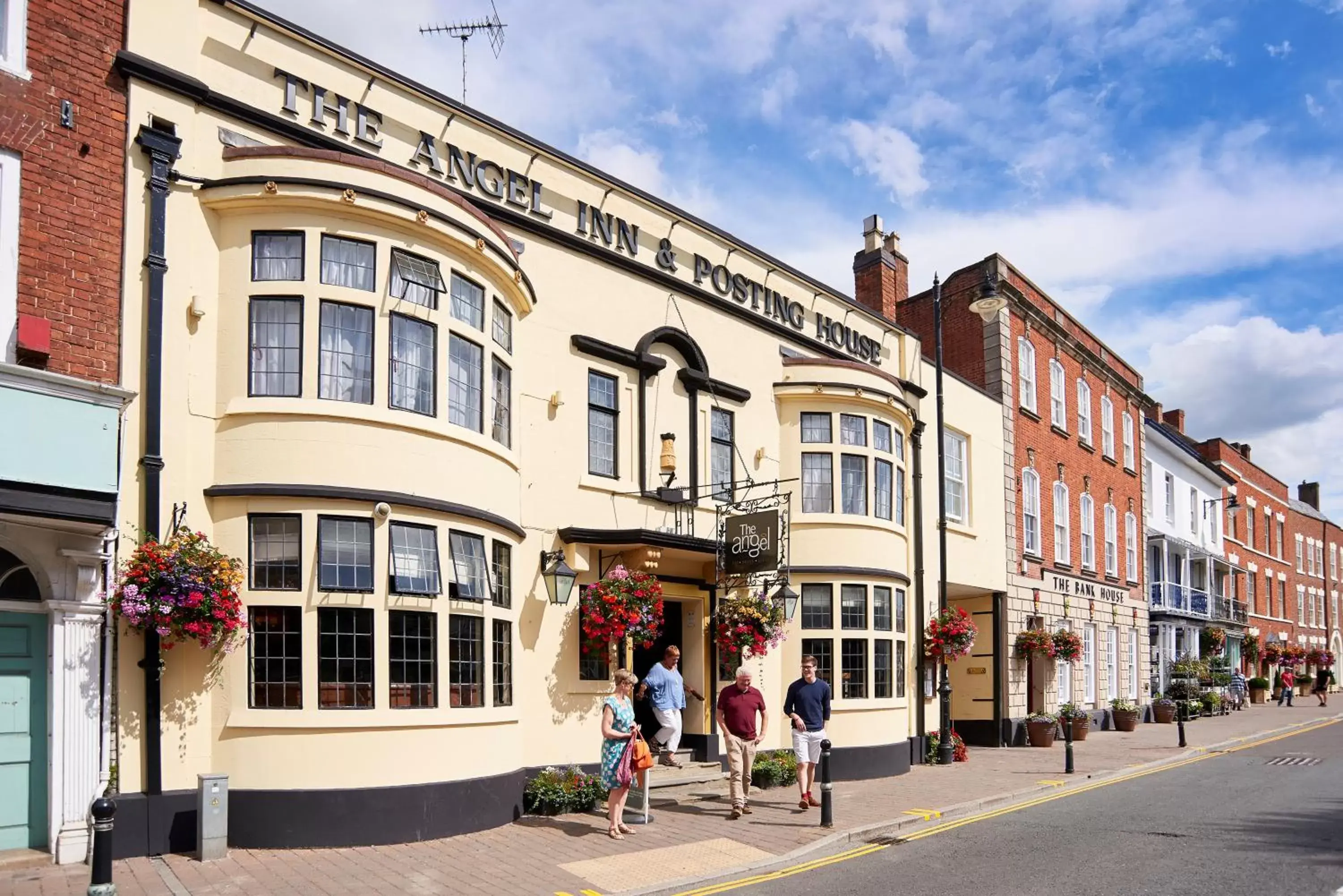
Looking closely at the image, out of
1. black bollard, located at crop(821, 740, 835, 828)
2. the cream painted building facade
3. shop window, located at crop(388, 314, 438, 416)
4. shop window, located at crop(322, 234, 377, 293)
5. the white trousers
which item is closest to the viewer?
the cream painted building facade

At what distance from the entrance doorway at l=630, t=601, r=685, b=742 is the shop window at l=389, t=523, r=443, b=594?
506 cm

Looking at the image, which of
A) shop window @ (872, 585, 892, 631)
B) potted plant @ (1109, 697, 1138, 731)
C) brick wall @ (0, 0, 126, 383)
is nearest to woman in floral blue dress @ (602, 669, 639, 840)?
brick wall @ (0, 0, 126, 383)

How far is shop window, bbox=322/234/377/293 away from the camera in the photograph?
11969 millimetres

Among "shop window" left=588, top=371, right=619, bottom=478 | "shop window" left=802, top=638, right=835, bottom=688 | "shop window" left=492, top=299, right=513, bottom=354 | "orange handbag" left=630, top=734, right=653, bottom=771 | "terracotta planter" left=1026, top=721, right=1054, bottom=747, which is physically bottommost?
"terracotta planter" left=1026, top=721, right=1054, bottom=747

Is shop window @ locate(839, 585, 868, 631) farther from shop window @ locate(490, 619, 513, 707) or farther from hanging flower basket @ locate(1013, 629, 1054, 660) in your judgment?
hanging flower basket @ locate(1013, 629, 1054, 660)

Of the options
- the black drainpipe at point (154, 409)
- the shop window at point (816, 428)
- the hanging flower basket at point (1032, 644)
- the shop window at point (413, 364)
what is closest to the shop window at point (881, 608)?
the shop window at point (816, 428)

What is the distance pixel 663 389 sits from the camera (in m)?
17.0

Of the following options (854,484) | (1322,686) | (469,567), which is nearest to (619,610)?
(469,567)

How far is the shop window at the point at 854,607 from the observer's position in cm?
1884

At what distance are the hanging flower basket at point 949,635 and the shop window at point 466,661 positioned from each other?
36.5 feet

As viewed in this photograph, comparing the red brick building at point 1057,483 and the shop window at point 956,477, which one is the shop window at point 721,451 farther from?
the red brick building at point 1057,483

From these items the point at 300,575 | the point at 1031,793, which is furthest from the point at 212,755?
the point at 1031,793

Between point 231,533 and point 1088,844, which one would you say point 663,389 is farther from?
point 1088,844

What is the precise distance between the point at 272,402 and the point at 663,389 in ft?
21.9
